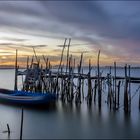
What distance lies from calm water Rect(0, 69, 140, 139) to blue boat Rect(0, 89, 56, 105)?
3.40 ft

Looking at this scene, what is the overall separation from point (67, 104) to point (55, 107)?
4.99ft

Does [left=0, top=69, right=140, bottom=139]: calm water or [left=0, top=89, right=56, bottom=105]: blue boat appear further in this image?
[left=0, top=89, right=56, bottom=105]: blue boat

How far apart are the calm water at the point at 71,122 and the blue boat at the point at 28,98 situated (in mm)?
1037

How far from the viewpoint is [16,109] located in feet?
115

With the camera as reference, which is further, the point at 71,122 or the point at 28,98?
the point at 28,98

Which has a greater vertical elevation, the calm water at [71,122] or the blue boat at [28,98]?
the blue boat at [28,98]

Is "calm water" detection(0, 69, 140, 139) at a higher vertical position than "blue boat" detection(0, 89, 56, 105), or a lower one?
lower

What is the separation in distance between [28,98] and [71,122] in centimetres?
876

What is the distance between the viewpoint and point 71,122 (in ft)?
92.8

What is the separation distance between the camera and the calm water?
2380 cm

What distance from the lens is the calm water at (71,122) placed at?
937 inches

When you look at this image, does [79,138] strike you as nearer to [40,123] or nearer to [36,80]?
[40,123]

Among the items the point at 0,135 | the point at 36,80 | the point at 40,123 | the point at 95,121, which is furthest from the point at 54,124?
the point at 36,80

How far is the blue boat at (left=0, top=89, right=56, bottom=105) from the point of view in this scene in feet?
113
